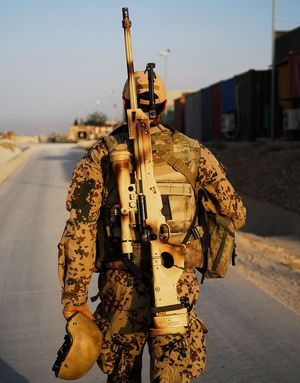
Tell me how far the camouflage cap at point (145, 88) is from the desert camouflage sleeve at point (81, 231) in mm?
260

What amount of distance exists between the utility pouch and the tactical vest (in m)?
0.04

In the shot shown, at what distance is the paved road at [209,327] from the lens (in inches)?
150

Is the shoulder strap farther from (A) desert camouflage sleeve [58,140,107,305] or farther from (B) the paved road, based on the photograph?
(B) the paved road

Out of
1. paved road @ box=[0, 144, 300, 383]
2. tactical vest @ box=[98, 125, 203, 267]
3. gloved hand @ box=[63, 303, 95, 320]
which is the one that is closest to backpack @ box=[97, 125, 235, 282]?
tactical vest @ box=[98, 125, 203, 267]

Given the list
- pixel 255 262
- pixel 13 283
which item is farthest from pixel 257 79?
pixel 13 283

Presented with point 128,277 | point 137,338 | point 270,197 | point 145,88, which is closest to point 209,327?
point 137,338

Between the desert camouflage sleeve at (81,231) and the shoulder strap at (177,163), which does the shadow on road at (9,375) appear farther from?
the shoulder strap at (177,163)

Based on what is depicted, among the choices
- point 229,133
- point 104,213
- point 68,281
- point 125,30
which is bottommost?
point 229,133

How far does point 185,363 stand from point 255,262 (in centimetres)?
509

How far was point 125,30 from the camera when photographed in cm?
252

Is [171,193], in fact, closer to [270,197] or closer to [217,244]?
[217,244]

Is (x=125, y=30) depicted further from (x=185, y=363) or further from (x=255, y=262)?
(x=255, y=262)

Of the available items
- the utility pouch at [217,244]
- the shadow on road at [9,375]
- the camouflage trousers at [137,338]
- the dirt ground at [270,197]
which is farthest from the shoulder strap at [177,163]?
the dirt ground at [270,197]

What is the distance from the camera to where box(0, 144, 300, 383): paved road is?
3798 millimetres
